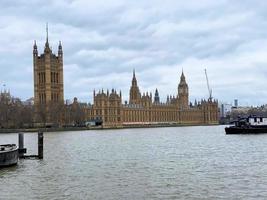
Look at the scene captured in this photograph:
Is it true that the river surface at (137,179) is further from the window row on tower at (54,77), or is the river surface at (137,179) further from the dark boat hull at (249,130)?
the window row on tower at (54,77)

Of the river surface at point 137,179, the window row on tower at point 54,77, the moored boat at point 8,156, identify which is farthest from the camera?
the window row on tower at point 54,77

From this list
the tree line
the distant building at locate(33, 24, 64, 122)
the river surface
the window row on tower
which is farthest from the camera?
the window row on tower

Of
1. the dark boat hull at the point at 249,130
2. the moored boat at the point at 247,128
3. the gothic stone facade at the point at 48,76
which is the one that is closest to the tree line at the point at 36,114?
the gothic stone facade at the point at 48,76

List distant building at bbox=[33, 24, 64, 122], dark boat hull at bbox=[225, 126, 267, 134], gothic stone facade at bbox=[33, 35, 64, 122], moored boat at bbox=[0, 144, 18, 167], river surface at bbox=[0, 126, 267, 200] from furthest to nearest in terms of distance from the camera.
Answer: distant building at bbox=[33, 24, 64, 122] < gothic stone facade at bbox=[33, 35, 64, 122] < dark boat hull at bbox=[225, 126, 267, 134] < moored boat at bbox=[0, 144, 18, 167] < river surface at bbox=[0, 126, 267, 200]

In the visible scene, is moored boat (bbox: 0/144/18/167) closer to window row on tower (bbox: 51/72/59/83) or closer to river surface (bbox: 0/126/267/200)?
river surface (bbox: 0/126/267/200)

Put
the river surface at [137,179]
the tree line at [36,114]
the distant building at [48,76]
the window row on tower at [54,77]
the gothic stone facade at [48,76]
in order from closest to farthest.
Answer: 1. the river surface at [137,179]
2. the tree line at [36,114]
3. the gothic stone facade at [48,76]
4. the distant building at [48,76]
5. the window row on tower at [54,77]

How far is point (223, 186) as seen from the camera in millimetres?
28625

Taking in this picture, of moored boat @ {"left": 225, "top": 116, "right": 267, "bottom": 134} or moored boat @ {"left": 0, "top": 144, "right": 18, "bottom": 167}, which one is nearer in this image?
moored boat @ {"left": 0, "top": 144, "right": 18, "bottom": 167}

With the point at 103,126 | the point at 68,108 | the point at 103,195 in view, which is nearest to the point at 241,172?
the point at 103,195

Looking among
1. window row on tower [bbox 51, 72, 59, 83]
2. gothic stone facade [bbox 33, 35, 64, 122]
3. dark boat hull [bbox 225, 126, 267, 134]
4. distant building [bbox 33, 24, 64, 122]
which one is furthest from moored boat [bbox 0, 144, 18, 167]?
window row on tower [bbox 51, 72, 59, 83]

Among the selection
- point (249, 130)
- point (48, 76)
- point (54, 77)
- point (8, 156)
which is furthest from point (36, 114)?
point (8, 156)

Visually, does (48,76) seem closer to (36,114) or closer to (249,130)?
(36,114)

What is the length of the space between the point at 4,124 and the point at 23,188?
119204 mm

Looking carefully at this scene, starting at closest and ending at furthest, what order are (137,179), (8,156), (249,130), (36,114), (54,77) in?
(137,179) → (8,156) → (249,130) → (36,114) → (54,77)
